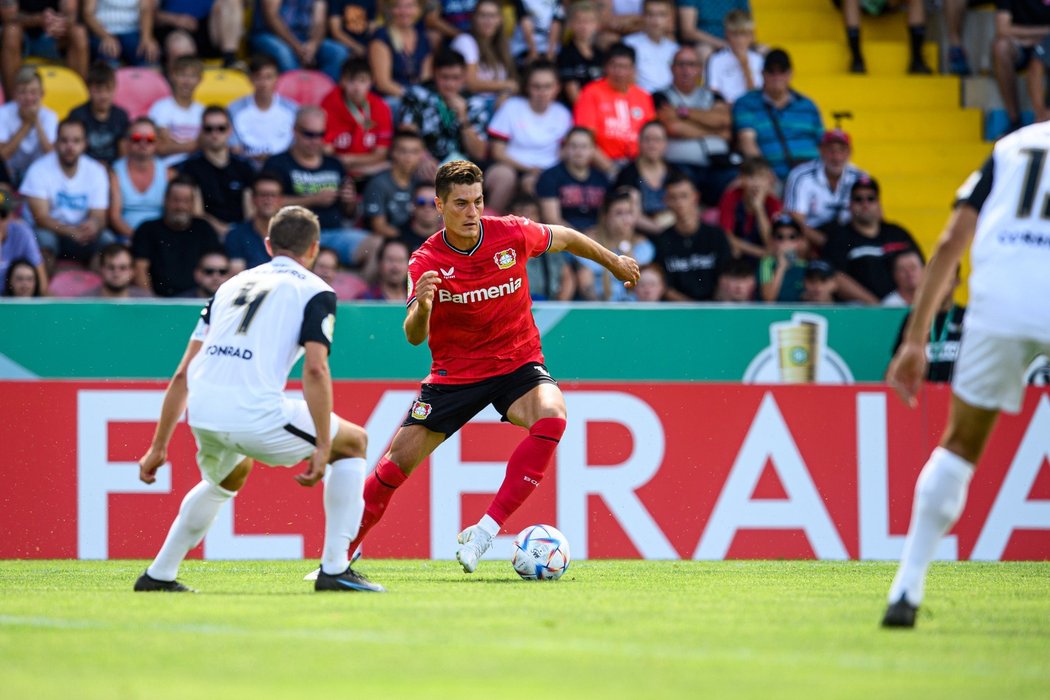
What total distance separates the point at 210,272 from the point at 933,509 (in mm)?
8134

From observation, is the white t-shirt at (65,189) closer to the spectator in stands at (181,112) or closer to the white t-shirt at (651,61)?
the spectator in stands at (181,112)

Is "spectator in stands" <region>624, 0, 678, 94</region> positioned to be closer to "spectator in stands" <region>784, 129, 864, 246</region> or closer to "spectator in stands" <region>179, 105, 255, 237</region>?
"spectator in stands" <region>784, 129, 864, 246</region>

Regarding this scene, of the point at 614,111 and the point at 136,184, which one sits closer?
the point at 136,184

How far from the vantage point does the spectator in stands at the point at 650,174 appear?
14195 mm

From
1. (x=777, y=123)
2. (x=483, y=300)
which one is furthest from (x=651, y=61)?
(x=483, y=300)

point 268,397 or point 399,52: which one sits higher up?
point 399,52

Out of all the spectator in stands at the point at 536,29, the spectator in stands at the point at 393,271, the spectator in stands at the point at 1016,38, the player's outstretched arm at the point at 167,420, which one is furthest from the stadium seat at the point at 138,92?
the spectator in stands at the point at 1016,38

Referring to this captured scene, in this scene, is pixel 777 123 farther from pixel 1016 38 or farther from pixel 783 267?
pixel 1016 38

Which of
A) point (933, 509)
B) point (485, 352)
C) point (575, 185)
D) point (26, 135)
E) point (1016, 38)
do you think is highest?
point (1016, 38)

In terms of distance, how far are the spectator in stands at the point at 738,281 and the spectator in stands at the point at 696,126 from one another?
159 centimetres

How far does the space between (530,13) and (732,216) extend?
10.3 feet

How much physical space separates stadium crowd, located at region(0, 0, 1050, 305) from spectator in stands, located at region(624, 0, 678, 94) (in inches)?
0.9

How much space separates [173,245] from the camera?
12.9m

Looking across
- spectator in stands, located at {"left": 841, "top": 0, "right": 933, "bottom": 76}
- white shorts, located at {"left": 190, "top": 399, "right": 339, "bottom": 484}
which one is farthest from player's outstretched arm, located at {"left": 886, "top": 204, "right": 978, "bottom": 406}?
spectator in stands, located at {"left": 841, "top": 0, "right": 933, "bottom": 76}
